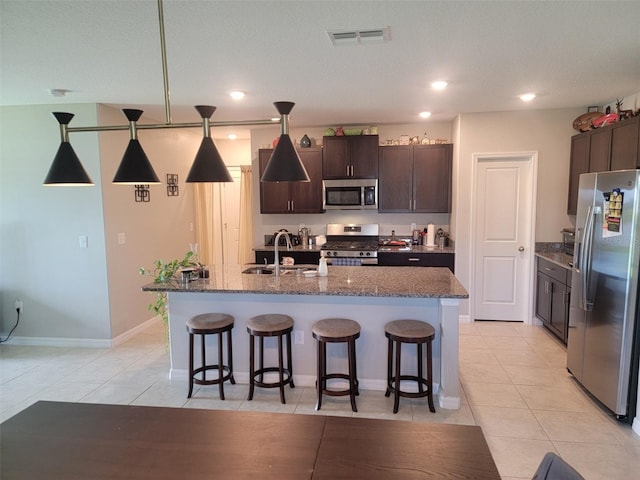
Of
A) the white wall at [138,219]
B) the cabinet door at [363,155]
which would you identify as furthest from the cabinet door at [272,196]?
the white wall at [138,219]

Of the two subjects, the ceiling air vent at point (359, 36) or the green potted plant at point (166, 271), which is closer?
the ceiling air vent at point (359, 36)

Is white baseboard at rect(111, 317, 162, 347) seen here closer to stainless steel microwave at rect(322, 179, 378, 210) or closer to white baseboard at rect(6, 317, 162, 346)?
white baseboard at rect(6, 317, 162, 346)

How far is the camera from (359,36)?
2.44m

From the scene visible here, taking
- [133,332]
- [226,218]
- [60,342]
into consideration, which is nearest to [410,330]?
[133,332]

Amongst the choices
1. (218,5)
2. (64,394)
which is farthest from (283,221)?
(218,5)

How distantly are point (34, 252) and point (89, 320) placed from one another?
954 millimetres

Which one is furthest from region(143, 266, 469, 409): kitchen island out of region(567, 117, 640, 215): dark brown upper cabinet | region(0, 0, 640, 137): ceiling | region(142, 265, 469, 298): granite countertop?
region(567, 117, 640, 215): dark brown upper cabinet

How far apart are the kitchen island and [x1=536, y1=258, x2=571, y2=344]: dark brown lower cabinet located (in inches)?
57.5

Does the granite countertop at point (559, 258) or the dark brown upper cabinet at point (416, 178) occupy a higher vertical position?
the dark brown upper cabinet at point (416, 178)

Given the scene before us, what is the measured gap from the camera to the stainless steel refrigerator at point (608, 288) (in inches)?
105

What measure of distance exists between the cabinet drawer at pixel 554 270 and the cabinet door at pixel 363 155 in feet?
7.55

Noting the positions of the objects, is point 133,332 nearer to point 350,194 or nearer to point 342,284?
point 342,284

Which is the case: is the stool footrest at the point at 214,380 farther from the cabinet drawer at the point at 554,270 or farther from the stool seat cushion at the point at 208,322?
the cabinet drawer at the point at 554,270

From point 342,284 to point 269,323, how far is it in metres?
0.65
